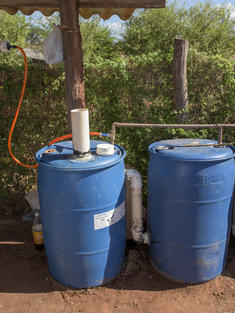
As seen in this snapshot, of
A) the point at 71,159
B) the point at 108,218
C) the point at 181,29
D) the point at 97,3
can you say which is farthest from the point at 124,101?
the point at 181,29

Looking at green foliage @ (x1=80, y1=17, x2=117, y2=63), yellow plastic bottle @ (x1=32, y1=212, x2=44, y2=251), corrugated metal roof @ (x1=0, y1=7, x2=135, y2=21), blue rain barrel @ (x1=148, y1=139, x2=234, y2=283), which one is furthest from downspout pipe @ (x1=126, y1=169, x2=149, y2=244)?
green foliage @ (x1=80, y1=17, x2=117, y2=63)

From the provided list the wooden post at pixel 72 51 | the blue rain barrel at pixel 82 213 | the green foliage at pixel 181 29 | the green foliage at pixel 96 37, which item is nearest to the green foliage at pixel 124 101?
the wooden post at pixel 72 51

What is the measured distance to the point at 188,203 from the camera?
8.07 feet

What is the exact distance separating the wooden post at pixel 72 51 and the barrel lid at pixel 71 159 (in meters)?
0.83

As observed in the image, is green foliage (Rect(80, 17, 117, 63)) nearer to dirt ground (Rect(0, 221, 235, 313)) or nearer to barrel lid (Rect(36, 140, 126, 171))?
barrel lid (Rect(36, 140, 126, 171))

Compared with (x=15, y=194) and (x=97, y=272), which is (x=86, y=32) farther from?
(x=97, y=272)

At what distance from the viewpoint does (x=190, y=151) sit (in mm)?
2539

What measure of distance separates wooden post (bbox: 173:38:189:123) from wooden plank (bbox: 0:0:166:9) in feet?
1.79

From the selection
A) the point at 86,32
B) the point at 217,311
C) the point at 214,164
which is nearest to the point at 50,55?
the point at 214,164

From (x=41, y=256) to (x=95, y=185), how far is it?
1364 millimetres

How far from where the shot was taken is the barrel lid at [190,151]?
2385mm

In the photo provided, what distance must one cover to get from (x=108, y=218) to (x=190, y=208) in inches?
27.4

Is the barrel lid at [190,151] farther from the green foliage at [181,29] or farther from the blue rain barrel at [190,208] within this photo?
the green foliage at [181,29]

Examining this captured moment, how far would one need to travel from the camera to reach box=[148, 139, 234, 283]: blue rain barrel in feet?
7.89
